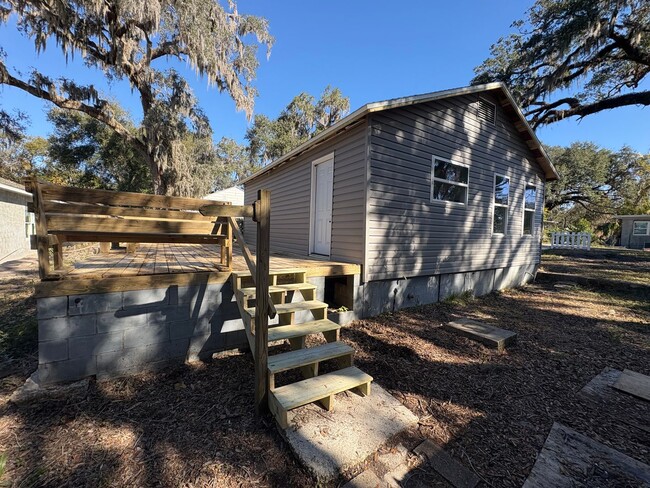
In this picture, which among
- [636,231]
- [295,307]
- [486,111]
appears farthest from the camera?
[636,231]

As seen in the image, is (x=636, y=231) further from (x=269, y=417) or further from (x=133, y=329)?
(x=133, y=329)

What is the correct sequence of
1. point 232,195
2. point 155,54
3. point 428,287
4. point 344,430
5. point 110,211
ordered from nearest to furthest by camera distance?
1. point 344,430
2. point 110,211
3. point 428,287
4. point 155,54
5. point 232,195

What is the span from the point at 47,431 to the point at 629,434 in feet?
14.9

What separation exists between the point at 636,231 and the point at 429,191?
2723 centimetres

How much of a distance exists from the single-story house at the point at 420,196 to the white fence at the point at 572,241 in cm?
1207

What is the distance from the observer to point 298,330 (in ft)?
9.12

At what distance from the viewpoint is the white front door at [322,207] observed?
596 cm

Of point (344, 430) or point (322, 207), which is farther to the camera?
point (322, 207)

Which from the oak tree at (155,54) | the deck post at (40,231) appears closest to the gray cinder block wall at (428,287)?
the deck post at (40,231)

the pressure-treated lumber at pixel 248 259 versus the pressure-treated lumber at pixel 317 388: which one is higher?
the pressure-treated lumber at pixel 248 259

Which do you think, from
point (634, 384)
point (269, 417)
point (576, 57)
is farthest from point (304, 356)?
point (576, 57)

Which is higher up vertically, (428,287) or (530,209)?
(530,209)

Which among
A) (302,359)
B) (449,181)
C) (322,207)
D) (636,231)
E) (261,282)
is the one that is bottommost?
(302,359)

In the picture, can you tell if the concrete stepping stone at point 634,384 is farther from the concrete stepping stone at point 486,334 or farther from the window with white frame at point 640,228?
the window with white frame at point 640,228
